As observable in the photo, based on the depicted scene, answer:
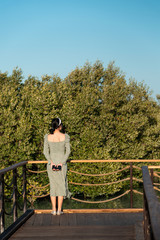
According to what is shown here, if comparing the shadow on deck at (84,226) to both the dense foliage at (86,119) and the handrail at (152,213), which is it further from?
the dense foliage at (86,119)

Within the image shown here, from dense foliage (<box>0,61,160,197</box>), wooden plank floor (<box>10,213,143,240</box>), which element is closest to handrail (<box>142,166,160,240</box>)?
wooden plank floor (<box>10,213,143,240</box>)

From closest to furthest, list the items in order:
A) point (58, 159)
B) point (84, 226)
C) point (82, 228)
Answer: point (82, 228) < point (84, 226) < point (58, 159)

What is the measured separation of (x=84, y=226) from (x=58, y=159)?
1413 millimetres

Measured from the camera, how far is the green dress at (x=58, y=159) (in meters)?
5.50

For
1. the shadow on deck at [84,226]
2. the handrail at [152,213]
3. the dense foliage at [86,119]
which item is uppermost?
the dense foliage at [86,119]

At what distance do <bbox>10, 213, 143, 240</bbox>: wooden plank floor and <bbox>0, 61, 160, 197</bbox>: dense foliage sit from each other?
35.6 feet

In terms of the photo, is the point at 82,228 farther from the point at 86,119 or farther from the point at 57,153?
the point at 86,119

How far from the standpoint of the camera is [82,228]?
4.33 m

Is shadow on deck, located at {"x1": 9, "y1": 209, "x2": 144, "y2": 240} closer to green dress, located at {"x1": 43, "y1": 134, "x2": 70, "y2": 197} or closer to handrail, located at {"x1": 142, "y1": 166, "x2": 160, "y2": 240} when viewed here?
green dress, located at {"x1": 43, "y1": 134, "x2": 70, "y2": 197}

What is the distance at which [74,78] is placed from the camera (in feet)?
76.9

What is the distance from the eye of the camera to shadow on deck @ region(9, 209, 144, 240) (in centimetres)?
385

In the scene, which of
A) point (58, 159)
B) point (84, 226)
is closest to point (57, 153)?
point (58, 159)

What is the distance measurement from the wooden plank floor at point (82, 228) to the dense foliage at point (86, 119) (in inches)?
427

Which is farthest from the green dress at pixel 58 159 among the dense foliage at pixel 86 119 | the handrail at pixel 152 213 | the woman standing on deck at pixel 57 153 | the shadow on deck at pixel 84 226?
the dense foliage at pixel 86 119
